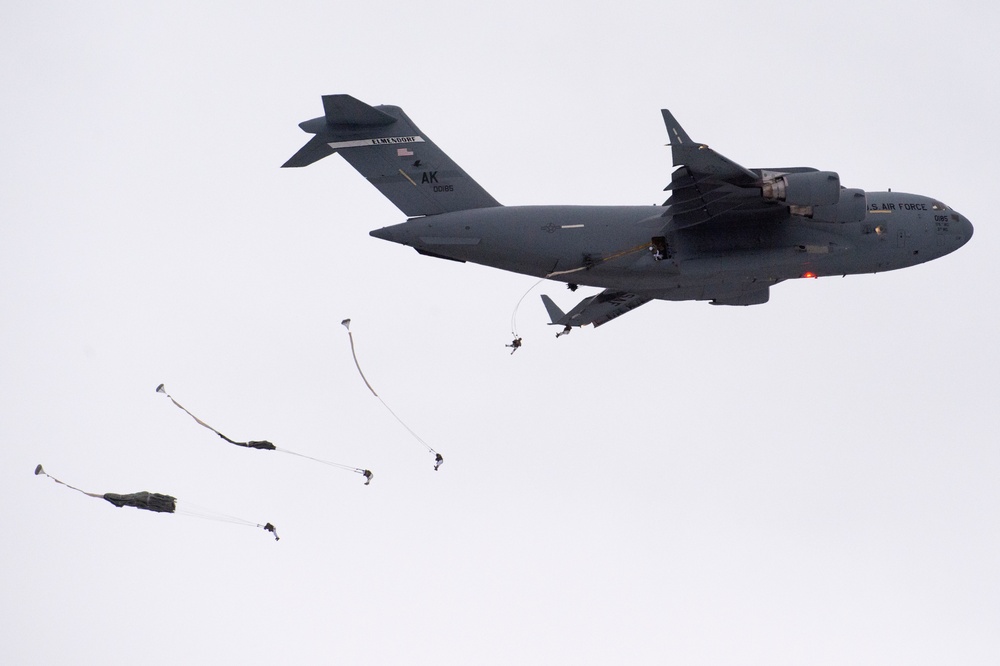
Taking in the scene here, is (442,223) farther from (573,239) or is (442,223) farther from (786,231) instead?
(786,231)

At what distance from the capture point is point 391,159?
874 inches

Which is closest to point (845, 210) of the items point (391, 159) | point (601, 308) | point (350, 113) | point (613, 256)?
point (613, 256)

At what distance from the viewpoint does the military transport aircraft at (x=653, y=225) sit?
21.0 m

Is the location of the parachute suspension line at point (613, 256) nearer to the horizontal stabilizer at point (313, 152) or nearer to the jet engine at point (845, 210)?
the jet engine at point (845, 210)

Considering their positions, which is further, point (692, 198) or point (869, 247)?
point (869, 247)

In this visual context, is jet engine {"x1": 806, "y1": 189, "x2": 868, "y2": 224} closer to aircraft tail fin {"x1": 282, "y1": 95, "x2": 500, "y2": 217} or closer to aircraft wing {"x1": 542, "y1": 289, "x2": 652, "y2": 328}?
aircraft wing {"x1": 542, "y1": 289, "x2": 652, "y2": 328}

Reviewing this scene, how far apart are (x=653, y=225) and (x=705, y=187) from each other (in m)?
1.28

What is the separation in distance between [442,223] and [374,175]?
1.52 m

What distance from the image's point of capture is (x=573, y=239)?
2142 centimetres

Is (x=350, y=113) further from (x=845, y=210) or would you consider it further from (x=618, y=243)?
(x=845, y=210)

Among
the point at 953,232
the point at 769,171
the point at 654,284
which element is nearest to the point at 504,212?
the point at 654,284

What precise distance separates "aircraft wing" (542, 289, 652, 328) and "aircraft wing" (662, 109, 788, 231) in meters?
2.81

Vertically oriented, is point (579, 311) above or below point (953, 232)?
below

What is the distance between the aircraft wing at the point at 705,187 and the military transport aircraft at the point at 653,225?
1.0 inches
